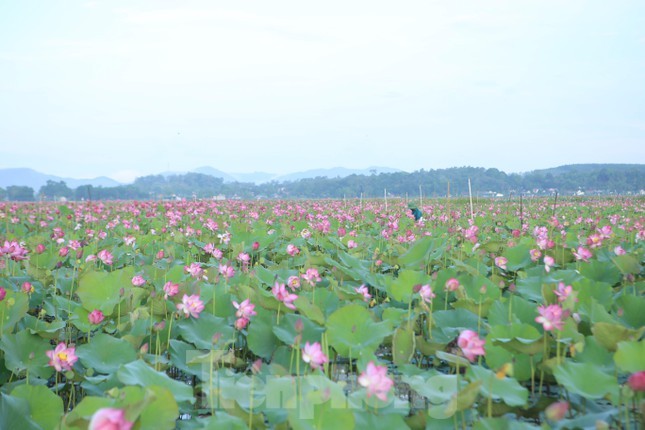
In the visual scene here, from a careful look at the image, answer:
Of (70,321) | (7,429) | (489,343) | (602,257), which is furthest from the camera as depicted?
(602,257)

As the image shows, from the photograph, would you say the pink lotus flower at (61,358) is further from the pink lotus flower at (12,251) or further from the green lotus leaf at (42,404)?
the pink lotus flower at (12,251)

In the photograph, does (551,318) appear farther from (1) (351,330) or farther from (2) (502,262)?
(2) (502,262)

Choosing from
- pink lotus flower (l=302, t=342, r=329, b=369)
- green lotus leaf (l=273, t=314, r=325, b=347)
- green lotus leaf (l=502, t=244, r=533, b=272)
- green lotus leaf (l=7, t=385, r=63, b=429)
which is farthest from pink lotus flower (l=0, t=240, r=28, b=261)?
green lotus leaf (l=502, t=244, r=533, b=272)

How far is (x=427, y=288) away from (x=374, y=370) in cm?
78

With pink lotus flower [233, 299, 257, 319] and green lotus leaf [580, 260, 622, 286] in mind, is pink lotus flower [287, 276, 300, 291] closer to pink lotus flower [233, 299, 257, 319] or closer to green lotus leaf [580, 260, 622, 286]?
pink lotus flower [233, 299, 257, 319]

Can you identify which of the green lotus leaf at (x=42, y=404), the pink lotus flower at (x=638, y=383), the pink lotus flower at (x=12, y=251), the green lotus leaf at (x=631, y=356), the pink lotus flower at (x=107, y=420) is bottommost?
the green lotus leaf at (x=42, y=404)

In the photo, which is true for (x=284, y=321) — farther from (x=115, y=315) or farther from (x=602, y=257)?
(x=602, y=257)

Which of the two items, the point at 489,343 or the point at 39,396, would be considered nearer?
the point at 39,396

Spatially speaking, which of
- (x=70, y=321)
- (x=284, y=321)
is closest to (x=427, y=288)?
(x=284, y=321)

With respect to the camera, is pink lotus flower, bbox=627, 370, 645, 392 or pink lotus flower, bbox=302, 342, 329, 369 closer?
pink lotus flower, bbox=627, 370, 645, 392

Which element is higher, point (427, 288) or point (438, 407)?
point (427, 288)

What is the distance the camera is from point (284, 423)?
1189 mm

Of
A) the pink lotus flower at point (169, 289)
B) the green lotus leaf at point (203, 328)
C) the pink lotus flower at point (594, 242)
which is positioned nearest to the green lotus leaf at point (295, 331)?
the green lotus leaf at point (203, 328)

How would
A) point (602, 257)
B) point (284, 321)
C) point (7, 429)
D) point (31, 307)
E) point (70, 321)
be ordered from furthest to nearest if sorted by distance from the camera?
point (602, 257) → point (31, 307) → point (70, 321) → point (284, 321) → point (7, 429)
